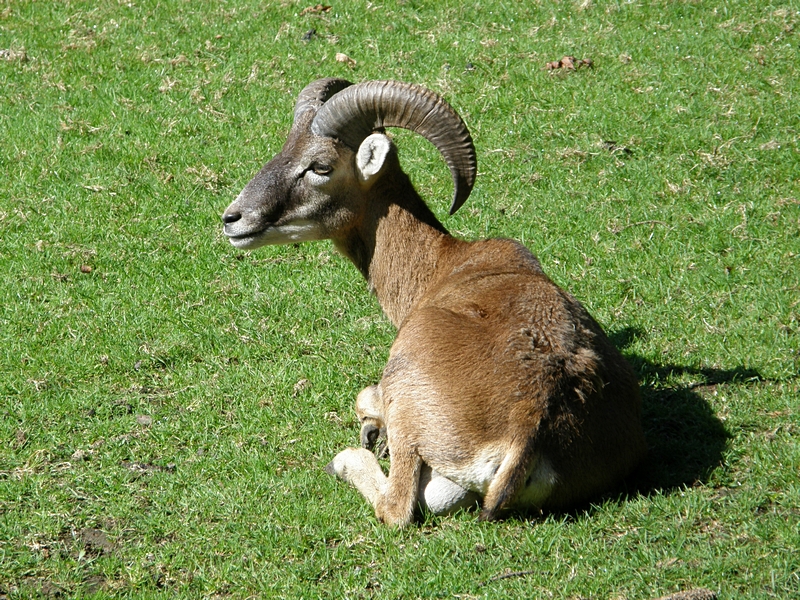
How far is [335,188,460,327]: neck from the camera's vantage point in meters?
7.14

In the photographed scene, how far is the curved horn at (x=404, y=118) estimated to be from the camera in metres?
6.82

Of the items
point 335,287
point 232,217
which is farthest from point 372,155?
point 335,287

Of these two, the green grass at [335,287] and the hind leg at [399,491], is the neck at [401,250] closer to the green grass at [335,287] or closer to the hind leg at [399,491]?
the green grass at [335,287]

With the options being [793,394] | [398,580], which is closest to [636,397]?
[793,394]

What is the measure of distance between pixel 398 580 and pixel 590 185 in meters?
5.97

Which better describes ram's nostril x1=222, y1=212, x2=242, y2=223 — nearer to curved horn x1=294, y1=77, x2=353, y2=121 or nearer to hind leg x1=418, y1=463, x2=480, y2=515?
curved horn x1=294, y1=77, x2=353, y2=121

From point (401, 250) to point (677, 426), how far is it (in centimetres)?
243

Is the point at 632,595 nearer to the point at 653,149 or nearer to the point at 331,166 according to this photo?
the point at 331,166

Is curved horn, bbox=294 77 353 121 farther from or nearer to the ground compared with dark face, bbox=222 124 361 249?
farther from the ground

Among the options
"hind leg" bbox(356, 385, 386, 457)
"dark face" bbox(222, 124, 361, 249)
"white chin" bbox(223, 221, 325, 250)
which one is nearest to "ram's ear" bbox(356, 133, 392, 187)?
"dark face" bbox(222, 124, 361, 249)

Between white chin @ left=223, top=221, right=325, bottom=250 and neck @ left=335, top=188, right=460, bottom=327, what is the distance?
1.12ft

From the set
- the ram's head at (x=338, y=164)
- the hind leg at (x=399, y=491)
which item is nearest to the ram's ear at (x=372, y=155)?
the ram's head at (x=338, y=164)

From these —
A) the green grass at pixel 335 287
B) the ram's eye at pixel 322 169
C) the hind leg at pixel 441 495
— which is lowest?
the green grass at pixel 335 287

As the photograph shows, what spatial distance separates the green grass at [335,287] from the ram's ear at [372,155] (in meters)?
1.72
